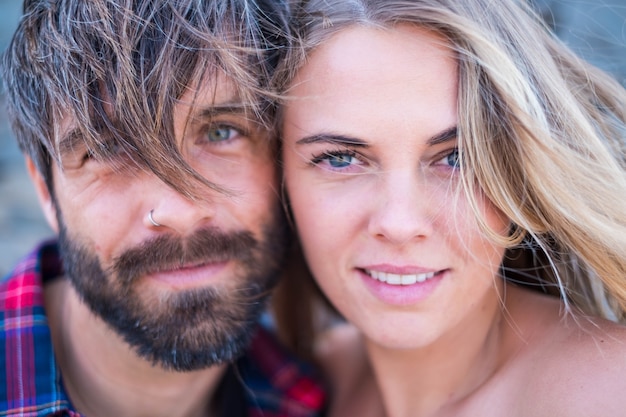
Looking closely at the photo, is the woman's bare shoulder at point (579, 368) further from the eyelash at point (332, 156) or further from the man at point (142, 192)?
the man at point (142, 192)

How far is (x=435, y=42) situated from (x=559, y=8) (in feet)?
5.85

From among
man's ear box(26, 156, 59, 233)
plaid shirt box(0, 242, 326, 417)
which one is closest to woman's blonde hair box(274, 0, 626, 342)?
man's ear box(26, 156, 59, 233)

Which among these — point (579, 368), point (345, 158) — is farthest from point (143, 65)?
point (579, 368)

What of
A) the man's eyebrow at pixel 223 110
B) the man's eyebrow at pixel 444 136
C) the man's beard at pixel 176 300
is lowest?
the man's beard at pixel 176 300

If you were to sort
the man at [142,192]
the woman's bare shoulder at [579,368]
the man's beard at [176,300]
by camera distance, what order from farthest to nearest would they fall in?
the man's beard at [176,300] → the man at [142,192] → the woman's bare shoulder at [579,368]

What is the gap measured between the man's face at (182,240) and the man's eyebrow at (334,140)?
204 millimetres

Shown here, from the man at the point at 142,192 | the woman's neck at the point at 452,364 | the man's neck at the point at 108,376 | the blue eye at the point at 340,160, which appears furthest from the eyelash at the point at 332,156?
the man's neck at the point at 108,376

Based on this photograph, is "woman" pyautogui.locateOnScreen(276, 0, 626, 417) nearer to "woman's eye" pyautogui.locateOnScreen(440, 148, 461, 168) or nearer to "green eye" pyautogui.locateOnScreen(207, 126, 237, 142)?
"woman's eye" pyautogui.locateOnScreen(440, 148, 461, 168)

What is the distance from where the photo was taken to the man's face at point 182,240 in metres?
1.89

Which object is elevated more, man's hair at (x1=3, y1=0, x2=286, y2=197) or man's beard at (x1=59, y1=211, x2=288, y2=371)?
man's hair at (x1=3, y1=0, x2=286, y2=197)

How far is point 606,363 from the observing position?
5.33 feet

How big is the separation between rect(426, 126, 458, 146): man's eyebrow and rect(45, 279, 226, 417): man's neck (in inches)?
41.0

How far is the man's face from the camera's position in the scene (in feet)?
6.20

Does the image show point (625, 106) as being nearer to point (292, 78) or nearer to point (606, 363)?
point (606, 363)
